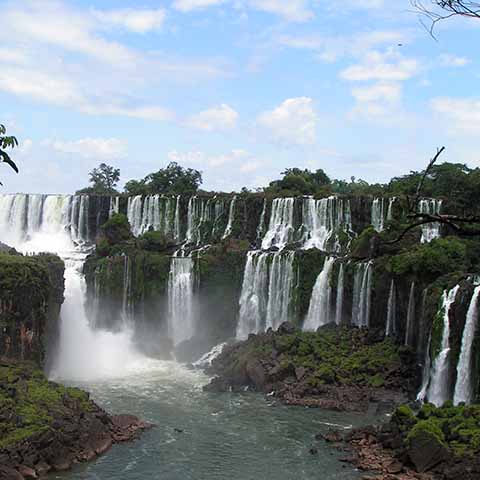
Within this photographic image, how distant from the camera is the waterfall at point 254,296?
36.2 m

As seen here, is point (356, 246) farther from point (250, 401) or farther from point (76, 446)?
point (76, 446)

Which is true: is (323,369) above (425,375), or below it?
below

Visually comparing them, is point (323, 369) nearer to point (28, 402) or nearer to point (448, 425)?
point (448, 425)

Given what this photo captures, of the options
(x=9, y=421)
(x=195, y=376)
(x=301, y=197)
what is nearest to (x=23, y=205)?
(x=301, y=197)

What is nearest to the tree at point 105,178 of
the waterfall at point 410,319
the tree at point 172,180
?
the tree at point 172,180

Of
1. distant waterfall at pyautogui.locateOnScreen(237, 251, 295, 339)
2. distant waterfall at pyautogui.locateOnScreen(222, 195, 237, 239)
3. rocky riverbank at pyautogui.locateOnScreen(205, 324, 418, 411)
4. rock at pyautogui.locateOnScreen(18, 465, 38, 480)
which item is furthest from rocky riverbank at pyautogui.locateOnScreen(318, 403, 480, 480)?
distant waterfall at pyautogui.locateOnScreen(222, 195, 237, 239)

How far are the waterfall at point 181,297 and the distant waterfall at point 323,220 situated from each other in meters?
7.14

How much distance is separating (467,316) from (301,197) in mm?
18092

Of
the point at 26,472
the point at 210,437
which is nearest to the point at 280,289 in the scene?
the point at 210,437

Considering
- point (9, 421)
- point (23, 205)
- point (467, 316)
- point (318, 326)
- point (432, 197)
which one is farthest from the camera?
point (23, 205)

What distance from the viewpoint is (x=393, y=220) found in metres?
36.9

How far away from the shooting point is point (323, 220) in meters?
41.1

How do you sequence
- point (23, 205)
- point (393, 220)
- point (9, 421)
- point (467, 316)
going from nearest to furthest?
1. point (9, 421)
2. point (467, 316)
3. point (393, 220)
4. point (23, 205)

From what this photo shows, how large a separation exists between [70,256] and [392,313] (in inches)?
815
